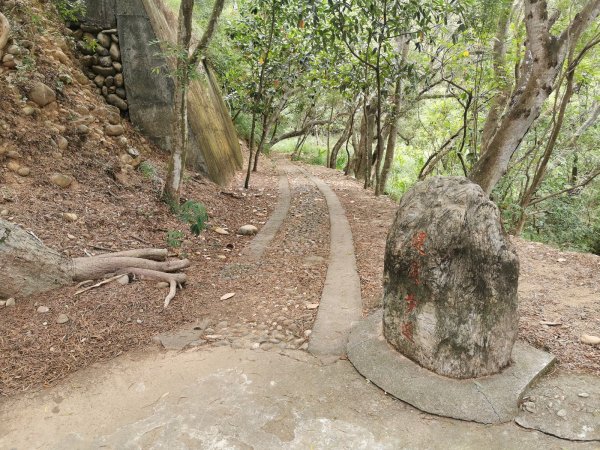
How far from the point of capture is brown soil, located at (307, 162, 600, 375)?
331cm

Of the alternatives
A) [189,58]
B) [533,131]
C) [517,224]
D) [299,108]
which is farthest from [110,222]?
[299,108]

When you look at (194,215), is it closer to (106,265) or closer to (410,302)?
(106,265)

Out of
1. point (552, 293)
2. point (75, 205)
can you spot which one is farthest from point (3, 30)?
point (552, 293)

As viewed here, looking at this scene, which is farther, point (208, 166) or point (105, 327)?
point (208, 166)

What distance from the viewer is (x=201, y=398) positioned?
2.79 metres

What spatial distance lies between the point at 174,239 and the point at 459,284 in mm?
3767

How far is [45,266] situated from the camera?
3764 mm

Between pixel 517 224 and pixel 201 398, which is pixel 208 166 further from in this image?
pixel 517 224

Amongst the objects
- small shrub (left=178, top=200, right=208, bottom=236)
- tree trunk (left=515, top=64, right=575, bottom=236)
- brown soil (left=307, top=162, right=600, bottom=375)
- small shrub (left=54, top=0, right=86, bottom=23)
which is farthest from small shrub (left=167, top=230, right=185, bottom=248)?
tree trunk (left=515, top=64, right=575, bottom=236)

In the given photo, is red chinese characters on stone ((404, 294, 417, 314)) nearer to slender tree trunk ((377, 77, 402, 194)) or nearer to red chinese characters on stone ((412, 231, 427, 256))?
red chinese characters on stone ((412, 231, 427, 256))

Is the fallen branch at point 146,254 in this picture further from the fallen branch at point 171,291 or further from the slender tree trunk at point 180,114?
the slender tree trunk at point 180,114

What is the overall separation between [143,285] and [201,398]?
5.56 ft

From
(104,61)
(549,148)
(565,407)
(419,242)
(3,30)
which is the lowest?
(565,407)

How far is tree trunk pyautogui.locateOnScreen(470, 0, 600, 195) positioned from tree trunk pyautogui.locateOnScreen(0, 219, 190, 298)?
3912mm
